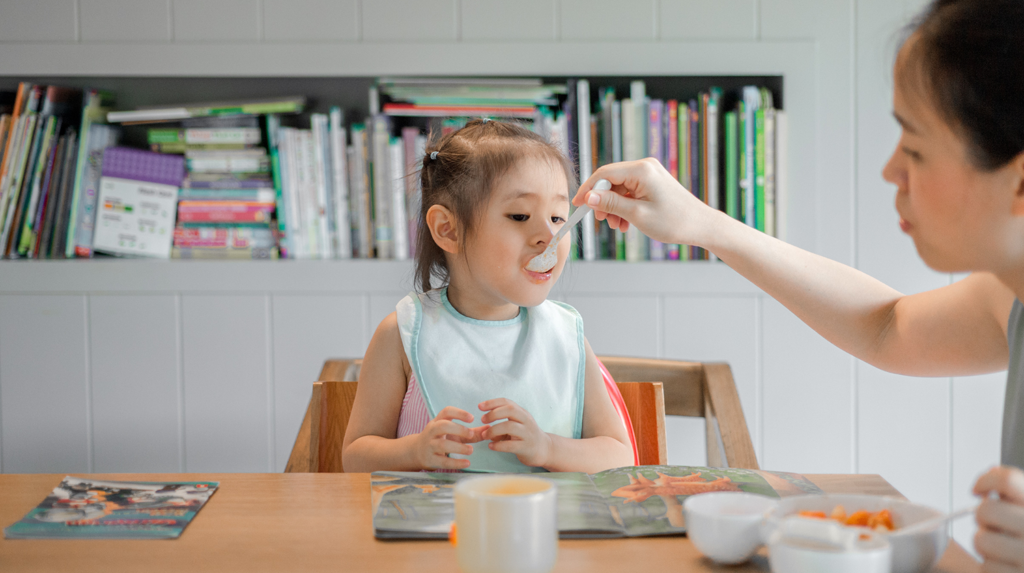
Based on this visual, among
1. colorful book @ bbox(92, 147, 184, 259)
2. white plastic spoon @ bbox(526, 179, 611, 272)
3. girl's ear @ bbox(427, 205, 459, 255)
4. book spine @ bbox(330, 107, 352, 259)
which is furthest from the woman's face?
colorful book @ bbox(92, 147, 184, 259)

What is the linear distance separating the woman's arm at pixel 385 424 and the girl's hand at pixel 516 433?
5cm

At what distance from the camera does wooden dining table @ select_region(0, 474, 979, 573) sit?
2.23 ft

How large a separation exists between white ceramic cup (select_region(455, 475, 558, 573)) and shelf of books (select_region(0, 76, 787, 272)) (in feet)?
4.47

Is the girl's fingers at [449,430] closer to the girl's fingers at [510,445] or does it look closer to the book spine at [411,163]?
the girl's fingers at [510,445]

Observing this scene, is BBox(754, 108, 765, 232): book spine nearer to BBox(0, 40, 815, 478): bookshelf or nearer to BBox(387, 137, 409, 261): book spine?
BBox(0, 40, 815, 478): bookshelf

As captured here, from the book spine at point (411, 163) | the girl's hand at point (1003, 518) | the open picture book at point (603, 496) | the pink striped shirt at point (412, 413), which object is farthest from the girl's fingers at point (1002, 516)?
the book spine at point (411, 163)

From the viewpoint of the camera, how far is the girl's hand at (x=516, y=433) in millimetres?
948

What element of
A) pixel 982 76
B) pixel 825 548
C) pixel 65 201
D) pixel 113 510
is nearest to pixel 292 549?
pixel 113 510

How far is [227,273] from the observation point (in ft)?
6.48

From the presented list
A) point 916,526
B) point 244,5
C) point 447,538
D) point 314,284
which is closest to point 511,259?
point 447,538

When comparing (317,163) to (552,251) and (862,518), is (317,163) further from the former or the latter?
(862,518)

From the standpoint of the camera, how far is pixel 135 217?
2008mm

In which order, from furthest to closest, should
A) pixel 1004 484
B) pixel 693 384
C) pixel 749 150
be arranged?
pixel 749 150
pixel 693 384
pixel 1004 484

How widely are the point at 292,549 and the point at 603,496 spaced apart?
0.32 metres
